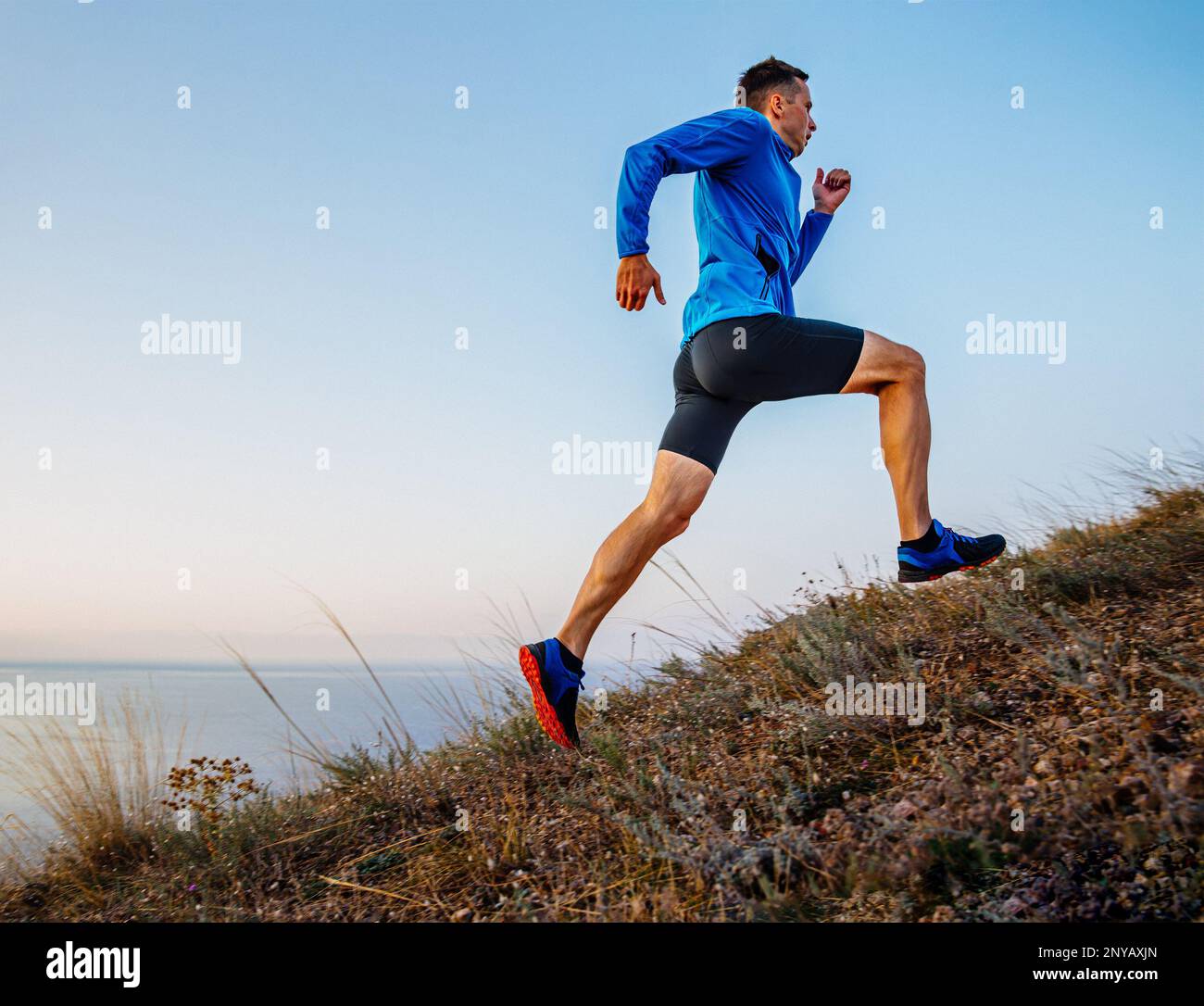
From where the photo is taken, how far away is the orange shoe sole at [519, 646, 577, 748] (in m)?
3.40

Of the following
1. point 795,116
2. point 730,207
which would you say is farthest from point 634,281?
point 795,116

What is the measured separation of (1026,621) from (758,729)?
1142 millimetres

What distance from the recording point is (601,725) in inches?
156

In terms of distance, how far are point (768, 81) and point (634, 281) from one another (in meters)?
1.44

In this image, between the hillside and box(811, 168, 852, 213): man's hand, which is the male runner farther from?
box(811, 168, 852, 213): man's hand

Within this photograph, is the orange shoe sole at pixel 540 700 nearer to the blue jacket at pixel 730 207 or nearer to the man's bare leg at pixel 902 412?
the blue jacket at pixel 730 207

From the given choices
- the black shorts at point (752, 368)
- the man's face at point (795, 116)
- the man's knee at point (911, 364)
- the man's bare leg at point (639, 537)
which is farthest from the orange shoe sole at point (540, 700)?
the man's face at point (795, 116)

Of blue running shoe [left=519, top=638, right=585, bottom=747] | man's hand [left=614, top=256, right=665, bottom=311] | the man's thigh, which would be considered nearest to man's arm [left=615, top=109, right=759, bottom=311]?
man's hand [left=614, top=256, right=665, bottom=311]

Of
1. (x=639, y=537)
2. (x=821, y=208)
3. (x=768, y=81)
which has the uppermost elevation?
(x=768, y=81)

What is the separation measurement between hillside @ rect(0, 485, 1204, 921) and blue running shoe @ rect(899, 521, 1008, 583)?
0.81 feet

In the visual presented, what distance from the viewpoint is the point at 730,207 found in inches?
139

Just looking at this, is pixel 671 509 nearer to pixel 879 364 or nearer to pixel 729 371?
pixel 729 371

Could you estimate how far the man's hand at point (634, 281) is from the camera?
3139 millimetres
